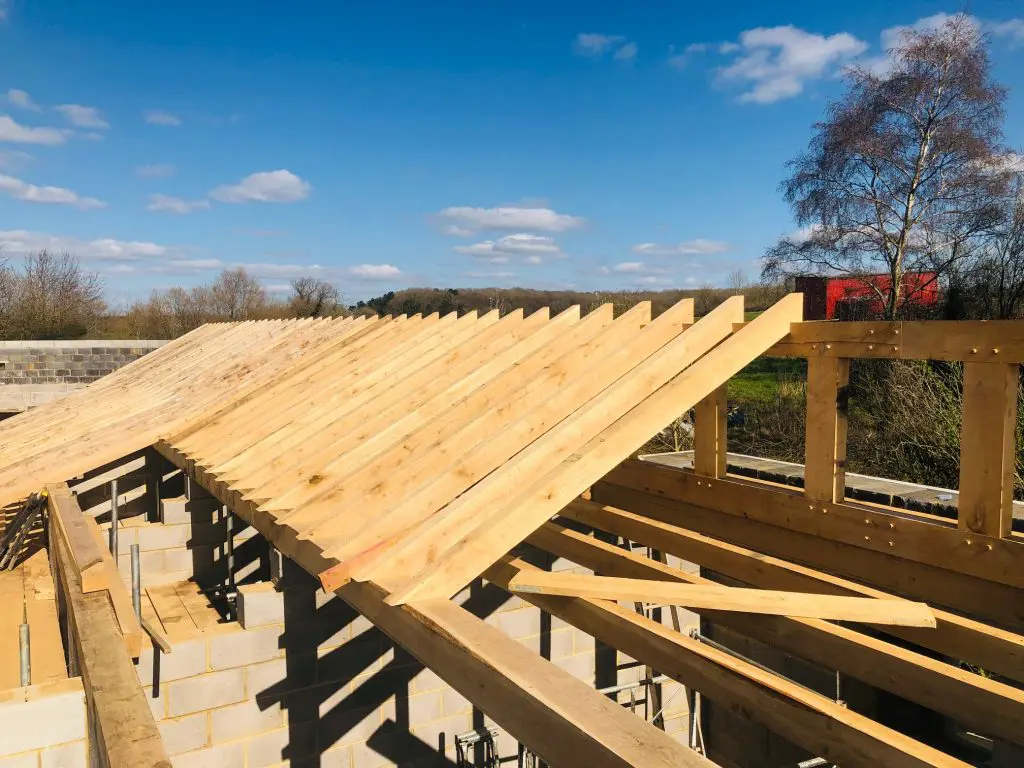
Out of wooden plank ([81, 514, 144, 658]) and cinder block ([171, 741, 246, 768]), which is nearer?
wooden plank ([81, 514, 144, 658])

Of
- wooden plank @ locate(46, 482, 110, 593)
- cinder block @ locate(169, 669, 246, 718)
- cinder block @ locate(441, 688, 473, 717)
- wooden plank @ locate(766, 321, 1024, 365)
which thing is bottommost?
cinder block @ locate(441, 688, 473, 717)

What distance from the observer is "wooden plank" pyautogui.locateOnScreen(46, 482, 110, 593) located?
385 cm

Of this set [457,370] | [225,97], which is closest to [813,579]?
[457,370]

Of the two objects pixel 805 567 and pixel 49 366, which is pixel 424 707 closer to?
pixel 805 567

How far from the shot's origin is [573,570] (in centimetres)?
667

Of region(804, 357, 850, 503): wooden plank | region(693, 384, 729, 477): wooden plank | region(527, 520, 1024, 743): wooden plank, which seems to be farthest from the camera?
region(693, 384, 729, 477): wooden plank

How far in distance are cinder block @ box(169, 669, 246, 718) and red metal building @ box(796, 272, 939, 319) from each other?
15.1 metres

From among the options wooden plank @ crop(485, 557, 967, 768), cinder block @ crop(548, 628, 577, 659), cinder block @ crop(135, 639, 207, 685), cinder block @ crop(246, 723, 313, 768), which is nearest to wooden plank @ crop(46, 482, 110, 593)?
cinder block @ crop(135, 639, 207, 685)

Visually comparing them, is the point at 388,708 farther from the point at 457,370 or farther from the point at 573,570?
the point at 457,370

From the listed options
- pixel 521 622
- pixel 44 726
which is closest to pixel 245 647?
pixel 44 726

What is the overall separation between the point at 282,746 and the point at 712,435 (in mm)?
3578

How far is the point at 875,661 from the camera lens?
9.73 feet

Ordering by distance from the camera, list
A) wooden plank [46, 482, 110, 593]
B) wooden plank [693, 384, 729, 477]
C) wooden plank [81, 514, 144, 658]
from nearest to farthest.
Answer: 1. wooden plank [81, 514, 144, 658]
2. wooden plank [46, 482, 110, 593]
3. wooden plank [693, 384, 729, 477]

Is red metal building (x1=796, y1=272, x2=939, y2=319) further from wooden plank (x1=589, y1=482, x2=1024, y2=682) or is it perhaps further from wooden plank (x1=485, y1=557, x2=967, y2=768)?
wooden plank (x1=485, y1=557, x2=967, y2=768)
